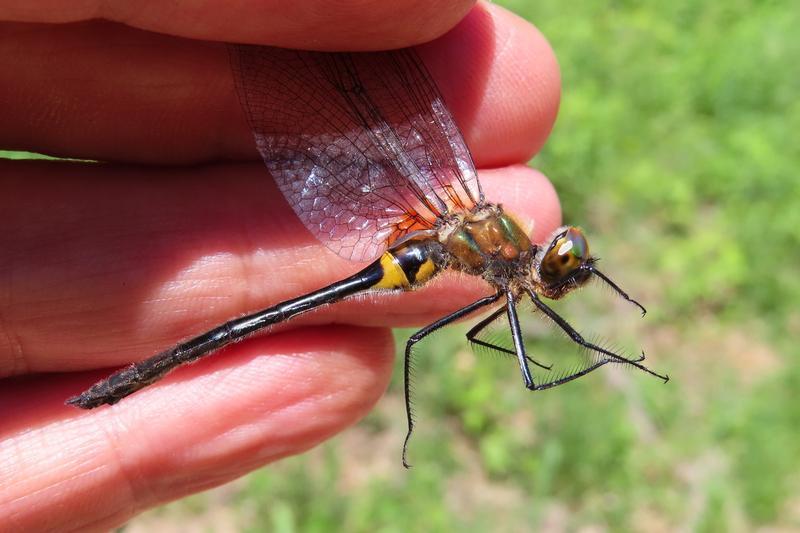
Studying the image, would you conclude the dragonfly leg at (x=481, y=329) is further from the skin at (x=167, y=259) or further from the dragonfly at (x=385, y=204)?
the skin at (x=167, y=259)

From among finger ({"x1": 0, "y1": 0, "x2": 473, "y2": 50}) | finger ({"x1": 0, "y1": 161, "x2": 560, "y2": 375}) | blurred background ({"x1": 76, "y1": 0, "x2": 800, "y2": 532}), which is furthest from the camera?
blurred background ({"x1": 76, "y1": 0, "x2": 800, "y2": 532})

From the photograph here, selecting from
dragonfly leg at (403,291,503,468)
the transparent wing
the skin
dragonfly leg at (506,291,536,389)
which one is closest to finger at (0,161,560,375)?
the skin

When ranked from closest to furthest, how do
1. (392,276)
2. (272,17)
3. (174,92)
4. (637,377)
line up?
(272,17) → (174,92) → (392,276) → (637,377)

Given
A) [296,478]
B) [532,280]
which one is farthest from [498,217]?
[296,478]

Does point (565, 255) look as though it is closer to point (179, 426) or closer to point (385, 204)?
point (385, 204)

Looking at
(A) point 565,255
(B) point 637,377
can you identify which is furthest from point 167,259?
(B) point 637,377

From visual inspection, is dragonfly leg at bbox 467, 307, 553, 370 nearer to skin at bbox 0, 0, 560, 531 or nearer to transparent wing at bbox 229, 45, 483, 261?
skin at bbox 0, 0, 560, 531
